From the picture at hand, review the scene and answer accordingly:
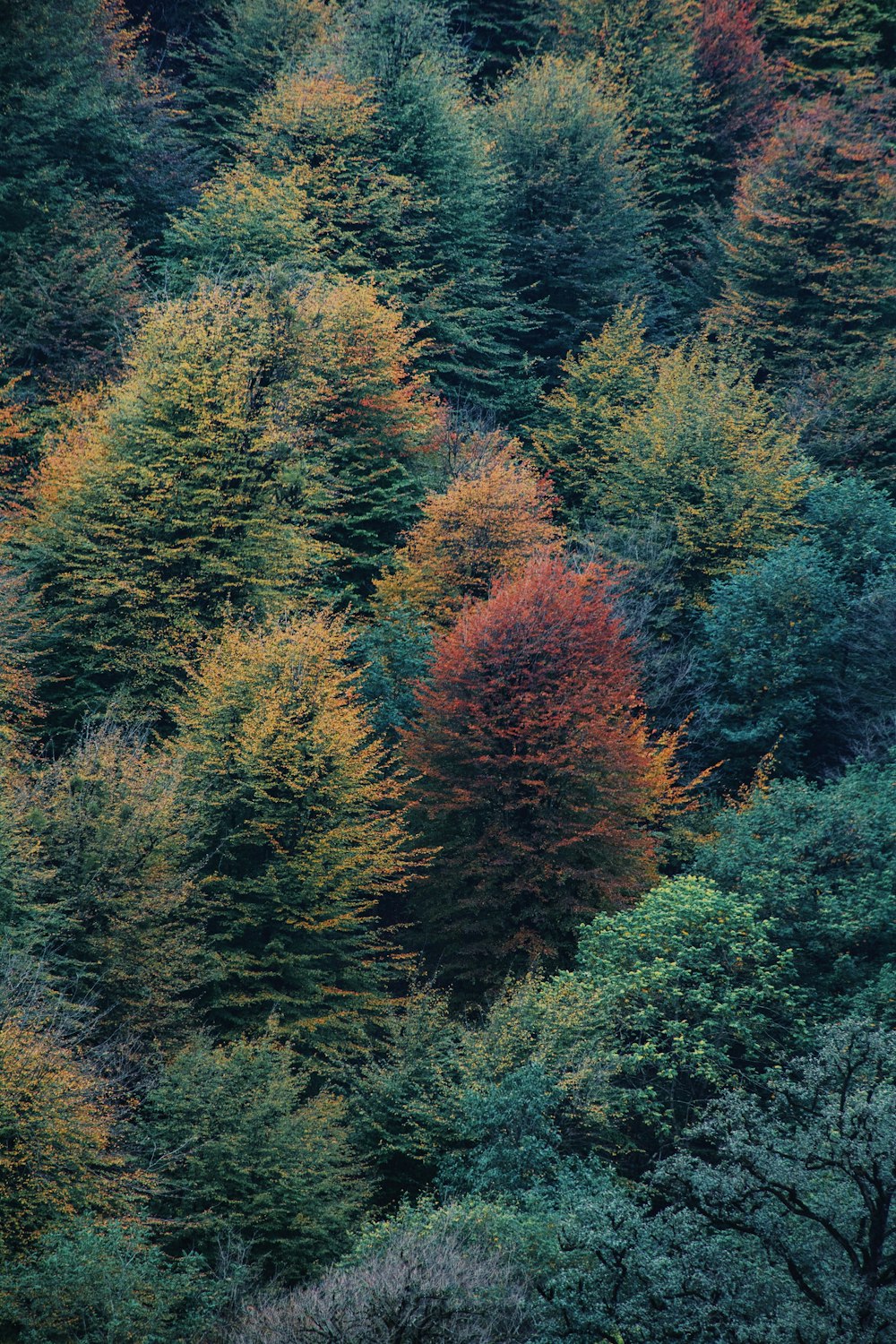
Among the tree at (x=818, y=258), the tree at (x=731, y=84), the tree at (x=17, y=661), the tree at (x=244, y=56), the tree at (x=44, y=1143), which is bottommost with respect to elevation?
the tree at (x=17, y=661)

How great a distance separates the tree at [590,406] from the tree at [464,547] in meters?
6.97

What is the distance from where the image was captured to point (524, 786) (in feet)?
97.8

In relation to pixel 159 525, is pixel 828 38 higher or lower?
higher

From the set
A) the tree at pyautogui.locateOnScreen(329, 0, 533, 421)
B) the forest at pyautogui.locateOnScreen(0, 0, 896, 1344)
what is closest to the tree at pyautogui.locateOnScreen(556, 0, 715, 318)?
the forest at pyautogui.locateOnScreen(0, 0, 896, 1344)

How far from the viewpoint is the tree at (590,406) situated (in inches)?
1750

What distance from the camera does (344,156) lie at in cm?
4628

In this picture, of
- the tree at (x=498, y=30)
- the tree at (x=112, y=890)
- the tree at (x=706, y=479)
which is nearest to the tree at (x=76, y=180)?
the tree at (x=706, y=479)

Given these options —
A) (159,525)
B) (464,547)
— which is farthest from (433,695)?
(159,525)

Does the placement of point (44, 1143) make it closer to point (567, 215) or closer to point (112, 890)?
point (112, 890)

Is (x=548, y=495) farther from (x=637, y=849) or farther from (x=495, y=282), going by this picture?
(x=637, y=849)

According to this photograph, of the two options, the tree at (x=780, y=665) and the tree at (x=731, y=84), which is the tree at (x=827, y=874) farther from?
the tree at (x=731, y=84)

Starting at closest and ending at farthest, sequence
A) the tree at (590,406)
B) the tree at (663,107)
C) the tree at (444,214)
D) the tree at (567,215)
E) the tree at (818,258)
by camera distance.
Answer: the tree at (590,406) < the tree at (444,214) < the tree at (818,258) < the tree at (567,215) < the tree at (663,107)

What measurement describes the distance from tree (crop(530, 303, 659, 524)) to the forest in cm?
26

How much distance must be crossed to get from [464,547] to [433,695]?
7.30 meters
